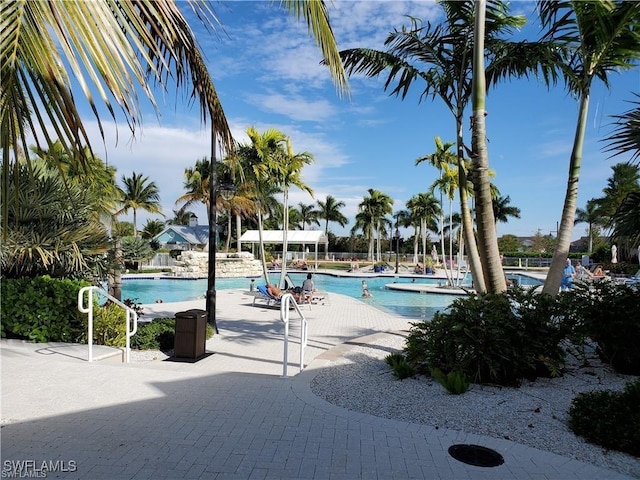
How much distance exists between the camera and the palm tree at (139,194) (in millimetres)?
42344

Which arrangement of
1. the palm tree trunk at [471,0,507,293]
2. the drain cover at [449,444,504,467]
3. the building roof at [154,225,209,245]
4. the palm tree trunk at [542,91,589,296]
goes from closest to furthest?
1. the drain cover at [449,444,504,467]
2. the palm tree trunk at [471,0,507,293]
3. the palm tree trunk at [542,91,589,296]
4. the building roof at [154,225,209,245]

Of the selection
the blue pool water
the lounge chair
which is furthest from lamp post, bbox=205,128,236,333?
the blue pool water

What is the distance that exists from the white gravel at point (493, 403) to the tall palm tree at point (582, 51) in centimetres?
166

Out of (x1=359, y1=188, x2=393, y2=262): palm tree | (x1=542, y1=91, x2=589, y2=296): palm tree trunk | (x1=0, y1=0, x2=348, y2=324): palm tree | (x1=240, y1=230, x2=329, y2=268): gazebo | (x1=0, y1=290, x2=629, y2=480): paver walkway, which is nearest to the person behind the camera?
(x1=0, y1=0, x2=348, y2=324): palm tree

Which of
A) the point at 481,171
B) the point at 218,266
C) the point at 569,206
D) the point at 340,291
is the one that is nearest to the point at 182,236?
the point at 218,266

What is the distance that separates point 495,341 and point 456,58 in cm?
473

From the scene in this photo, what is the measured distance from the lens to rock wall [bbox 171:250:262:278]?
27047 millimetres

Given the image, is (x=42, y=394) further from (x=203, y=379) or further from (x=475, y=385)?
(x=475, y=385)

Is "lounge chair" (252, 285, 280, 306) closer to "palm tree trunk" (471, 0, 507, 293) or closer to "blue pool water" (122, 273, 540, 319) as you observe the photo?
"blue pool water" (122, 273, 540, 319)

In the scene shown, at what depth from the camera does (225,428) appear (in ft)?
12.3

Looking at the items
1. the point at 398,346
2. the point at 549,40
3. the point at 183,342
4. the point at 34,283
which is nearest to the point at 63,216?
the point at 34,283

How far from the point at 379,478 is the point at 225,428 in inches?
60.2

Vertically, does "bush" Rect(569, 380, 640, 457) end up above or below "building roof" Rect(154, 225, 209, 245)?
below

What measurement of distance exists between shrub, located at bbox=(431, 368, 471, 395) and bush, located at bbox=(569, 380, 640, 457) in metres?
1.06
